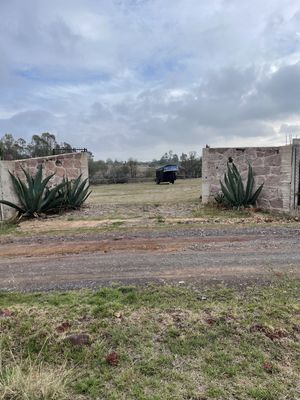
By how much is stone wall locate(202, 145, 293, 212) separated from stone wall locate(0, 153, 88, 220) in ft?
13.2

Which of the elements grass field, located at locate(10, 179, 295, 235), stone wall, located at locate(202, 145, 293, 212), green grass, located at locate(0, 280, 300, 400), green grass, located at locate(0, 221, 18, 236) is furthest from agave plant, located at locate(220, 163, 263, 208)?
green grass, located at locate(0, 280, 300, 400)

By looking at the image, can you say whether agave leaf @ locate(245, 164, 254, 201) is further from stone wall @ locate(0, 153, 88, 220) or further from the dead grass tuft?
→ the dead grass tuft

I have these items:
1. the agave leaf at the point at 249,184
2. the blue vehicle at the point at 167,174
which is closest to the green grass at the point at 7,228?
the agave leaf at the point at 249,184

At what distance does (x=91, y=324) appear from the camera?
3.20m

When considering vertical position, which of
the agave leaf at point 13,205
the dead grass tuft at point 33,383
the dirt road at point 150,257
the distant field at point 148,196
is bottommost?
the dead grass tuft at point 33,383

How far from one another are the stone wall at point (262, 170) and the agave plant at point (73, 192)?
3790 millimetres

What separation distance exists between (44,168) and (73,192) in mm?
1102

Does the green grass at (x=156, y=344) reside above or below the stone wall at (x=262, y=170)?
below

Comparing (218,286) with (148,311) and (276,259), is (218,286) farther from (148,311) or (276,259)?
(276,259)

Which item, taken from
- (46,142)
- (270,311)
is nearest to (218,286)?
(270,311)

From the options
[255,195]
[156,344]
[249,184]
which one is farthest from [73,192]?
[156,344]

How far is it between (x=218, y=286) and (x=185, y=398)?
175 cm

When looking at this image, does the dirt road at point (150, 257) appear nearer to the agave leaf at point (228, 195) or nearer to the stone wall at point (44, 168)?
the stone wall at point (44, 168)

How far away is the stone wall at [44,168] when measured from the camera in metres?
9.30
